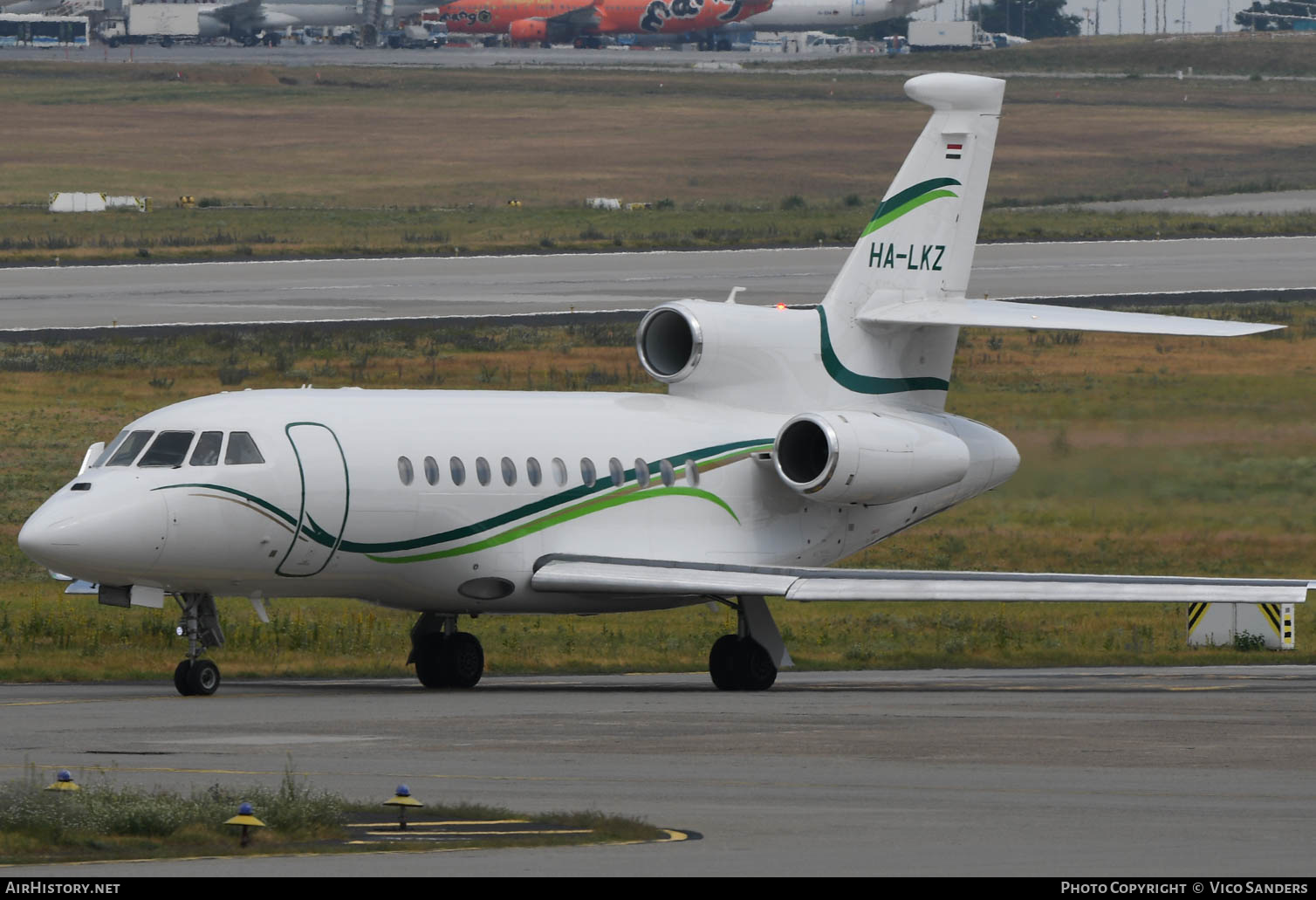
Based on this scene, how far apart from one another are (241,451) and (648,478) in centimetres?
614

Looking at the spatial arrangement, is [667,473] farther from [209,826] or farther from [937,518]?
[937,518]

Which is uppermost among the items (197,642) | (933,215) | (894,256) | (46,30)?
(46,30)

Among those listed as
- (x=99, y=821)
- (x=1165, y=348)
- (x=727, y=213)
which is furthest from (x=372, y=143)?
(x=99, y=821)

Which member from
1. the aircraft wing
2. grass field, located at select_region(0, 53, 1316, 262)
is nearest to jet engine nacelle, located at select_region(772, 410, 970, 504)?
the aircraft wing

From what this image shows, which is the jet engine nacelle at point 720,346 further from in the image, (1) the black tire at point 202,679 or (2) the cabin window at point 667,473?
(1) the black tire at point 202,679

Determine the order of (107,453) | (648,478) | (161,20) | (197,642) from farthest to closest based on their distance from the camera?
(161,20), (648,478), (197,642), (107,453)

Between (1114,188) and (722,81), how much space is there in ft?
188

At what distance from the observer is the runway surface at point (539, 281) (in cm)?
6638

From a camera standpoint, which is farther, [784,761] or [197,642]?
[197,642]

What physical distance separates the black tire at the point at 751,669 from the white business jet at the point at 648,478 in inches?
1.4

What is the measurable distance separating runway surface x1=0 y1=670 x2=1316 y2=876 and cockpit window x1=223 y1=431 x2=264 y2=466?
9.20ft

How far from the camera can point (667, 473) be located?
105 feet

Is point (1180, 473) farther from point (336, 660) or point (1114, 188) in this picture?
point (1114, 188)

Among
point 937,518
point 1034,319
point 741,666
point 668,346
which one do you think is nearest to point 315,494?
point 741,666
